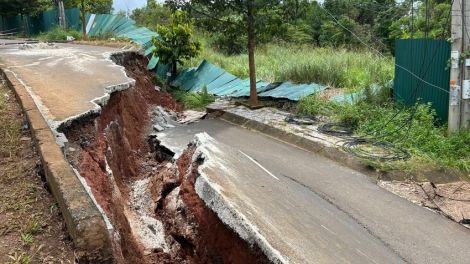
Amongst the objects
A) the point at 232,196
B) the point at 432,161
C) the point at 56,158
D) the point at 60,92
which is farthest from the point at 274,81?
the point at 56,158

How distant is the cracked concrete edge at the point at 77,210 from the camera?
2.61 m

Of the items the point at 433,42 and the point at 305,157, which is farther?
the point at 433,42

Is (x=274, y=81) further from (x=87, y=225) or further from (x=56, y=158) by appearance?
(x=87, y=225)

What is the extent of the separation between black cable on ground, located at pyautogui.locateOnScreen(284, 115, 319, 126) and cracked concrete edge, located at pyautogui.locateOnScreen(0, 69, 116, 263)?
248 inches

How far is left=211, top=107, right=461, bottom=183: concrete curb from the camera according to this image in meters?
6.54

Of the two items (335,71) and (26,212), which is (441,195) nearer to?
(26,212)

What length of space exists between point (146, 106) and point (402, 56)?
6.72 metres

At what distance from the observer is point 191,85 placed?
14.9 metres

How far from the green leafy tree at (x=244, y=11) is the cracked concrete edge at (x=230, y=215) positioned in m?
5.98

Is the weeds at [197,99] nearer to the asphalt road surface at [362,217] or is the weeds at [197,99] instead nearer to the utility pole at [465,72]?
the asphalt road surface at [362,217]

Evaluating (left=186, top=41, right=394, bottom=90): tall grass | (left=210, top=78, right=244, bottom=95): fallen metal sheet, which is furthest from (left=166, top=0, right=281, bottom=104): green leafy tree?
A: (left=210, top=78, right=244, bottom=95): fallen metal sheet

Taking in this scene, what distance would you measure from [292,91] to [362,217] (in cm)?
644

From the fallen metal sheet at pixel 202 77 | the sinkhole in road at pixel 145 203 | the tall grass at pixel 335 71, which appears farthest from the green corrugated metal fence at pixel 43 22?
the sinkhole in road at pixel 145 203

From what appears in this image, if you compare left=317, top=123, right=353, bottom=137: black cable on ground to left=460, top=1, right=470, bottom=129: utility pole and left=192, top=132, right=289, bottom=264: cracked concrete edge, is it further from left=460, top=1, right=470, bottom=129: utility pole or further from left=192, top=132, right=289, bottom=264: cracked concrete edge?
left=192, top=132, right=289, bottom=264: cracked concrete edge
